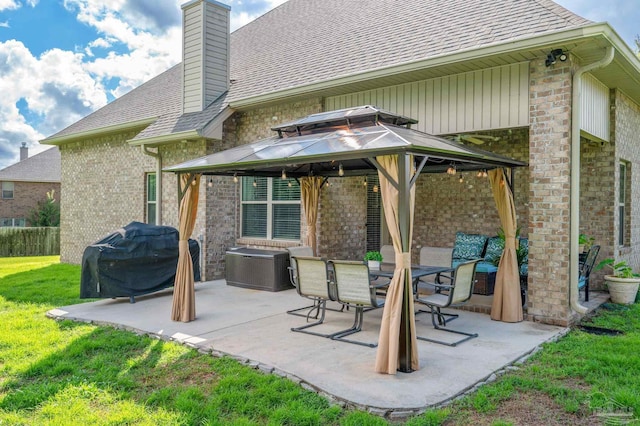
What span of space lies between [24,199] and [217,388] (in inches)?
1093

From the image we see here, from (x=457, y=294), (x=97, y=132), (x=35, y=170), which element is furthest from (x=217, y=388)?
(x=35, y=170)

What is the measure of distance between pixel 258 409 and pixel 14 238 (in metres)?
19.7

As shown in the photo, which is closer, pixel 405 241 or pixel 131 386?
pixel 131 386

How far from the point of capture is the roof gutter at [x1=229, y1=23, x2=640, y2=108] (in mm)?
5633

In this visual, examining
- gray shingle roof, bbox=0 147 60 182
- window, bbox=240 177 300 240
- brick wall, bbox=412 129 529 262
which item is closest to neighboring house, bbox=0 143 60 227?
gray shingle roof, bbox=0 147 60 182

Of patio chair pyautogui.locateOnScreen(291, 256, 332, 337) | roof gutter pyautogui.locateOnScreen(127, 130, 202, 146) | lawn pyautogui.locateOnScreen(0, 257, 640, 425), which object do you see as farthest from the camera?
roof gutter pyautogui.locateOnScreen(127, 130, 202, 146)

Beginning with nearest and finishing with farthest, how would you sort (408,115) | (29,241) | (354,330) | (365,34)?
(354,330), (408,115), (365,34), (29,241)

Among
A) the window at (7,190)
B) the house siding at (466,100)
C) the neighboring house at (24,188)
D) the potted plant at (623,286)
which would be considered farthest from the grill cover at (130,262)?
the window at (7,190)

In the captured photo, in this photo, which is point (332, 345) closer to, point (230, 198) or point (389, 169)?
point (389, 169)

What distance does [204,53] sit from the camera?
10711mm

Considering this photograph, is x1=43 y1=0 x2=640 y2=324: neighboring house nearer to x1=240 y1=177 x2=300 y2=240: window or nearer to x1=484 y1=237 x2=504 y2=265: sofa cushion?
x1=240 y1=177 x2=300 y2=240: window

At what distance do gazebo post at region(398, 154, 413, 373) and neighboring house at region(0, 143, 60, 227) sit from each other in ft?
88.8

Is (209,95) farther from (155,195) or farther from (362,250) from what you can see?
(362,250)

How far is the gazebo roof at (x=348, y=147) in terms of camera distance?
4.70 metres
